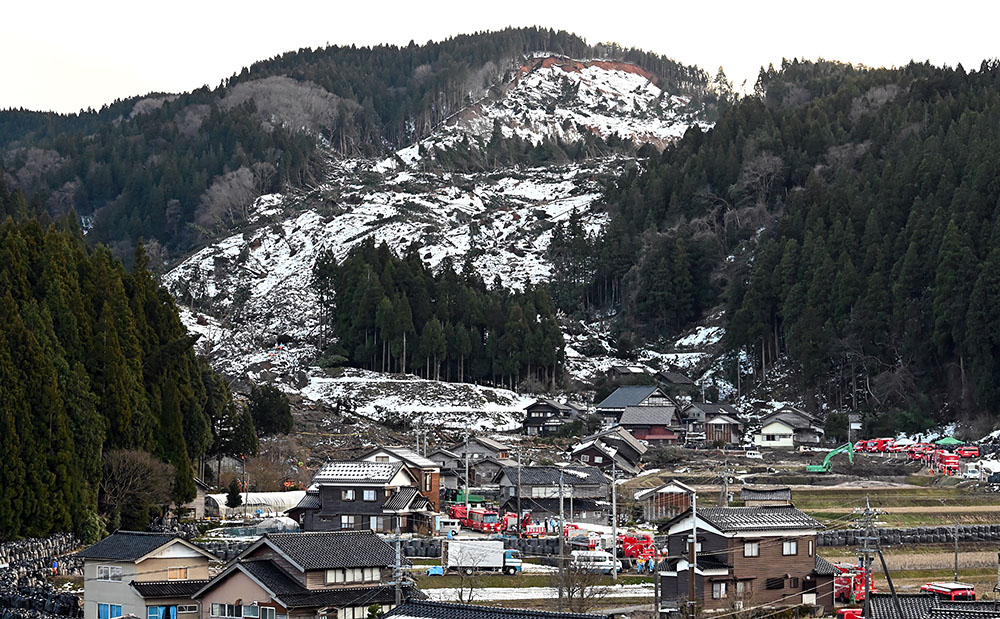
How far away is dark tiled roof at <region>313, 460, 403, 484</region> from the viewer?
46.7 meters

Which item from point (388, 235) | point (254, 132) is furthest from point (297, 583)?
point (254, 132)

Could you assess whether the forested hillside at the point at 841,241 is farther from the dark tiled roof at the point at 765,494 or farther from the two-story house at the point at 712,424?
the dark tiled roof at the point at 765,494

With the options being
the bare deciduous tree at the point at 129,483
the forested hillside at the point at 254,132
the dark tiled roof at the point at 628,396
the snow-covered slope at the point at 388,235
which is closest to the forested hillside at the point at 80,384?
the bare deciduous tree at the point at 129,483

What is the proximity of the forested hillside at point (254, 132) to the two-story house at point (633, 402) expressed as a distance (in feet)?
198

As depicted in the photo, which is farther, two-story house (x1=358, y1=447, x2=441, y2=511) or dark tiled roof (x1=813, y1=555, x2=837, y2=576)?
two-story house (x1=358, y1=447, x2=441, y2=511)

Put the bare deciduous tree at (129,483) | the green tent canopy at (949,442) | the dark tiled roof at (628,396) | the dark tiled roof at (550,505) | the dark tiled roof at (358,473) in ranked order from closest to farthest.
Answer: the bare deciduous tree at (129,483)
the dark tiled roof at (358,473)
the dark tiled roof at (550,505)
the green tent canopy at (949,442)
the dark tiled roof at (628,396)

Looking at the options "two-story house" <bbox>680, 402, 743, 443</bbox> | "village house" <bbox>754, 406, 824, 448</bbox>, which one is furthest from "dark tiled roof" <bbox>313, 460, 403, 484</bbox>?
"two-story house" <bbox>680, 402, 743, 443</bbox>

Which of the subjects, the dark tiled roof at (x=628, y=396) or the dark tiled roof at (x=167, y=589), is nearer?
the dark tiled roof at (x=167, y=589)

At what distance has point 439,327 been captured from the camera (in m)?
86.1

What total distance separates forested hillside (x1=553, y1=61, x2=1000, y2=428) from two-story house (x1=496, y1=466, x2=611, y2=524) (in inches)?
1111

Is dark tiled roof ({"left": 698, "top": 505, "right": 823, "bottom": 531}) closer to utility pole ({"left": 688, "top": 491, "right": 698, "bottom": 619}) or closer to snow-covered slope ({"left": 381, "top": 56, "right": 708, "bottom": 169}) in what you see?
utility pole ({"left": 688, "top": 491, "right": 698, "bottom": 619})

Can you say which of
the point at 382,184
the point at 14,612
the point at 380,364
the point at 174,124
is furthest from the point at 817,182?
the point at 174,124

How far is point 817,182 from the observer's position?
98.4 m

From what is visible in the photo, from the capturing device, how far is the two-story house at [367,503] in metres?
46.3
